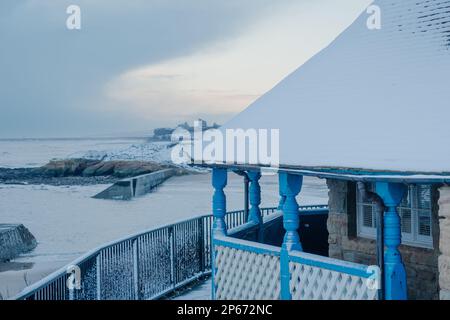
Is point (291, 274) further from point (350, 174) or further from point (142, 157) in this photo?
point (142, 157)

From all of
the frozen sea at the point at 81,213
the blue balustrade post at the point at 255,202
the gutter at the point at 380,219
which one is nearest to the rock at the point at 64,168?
the frozen sea at the point at 81,213

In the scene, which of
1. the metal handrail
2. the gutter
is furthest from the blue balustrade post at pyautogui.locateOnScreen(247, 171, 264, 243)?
the gutter

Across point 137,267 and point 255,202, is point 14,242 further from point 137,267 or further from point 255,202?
point 255,202

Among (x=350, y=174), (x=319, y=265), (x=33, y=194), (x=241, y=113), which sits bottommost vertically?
(x=33, y=194)

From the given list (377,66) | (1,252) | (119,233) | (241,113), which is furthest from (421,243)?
(119,233)

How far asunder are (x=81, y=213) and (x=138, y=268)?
27.6 meters

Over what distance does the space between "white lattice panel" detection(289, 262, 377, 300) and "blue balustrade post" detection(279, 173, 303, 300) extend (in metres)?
0.14

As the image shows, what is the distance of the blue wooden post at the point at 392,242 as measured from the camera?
683 cm

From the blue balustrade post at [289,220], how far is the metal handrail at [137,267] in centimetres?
298

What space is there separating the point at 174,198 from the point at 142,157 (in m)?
62.9

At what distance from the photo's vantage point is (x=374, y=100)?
26.9 ft

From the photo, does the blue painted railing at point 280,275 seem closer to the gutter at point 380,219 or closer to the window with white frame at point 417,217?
the gutter at point 380,219

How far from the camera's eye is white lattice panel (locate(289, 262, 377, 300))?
6.99 metres

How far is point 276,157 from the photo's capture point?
8.35 meters
